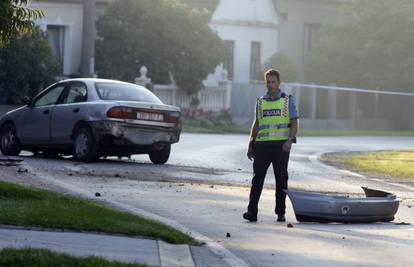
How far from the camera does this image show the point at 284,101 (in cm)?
1423

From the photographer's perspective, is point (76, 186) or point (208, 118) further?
point (208, 118)

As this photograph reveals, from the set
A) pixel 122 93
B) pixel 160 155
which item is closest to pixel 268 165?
pixel 122 93

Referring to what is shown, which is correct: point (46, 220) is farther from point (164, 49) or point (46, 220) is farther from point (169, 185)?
point (164, 49)

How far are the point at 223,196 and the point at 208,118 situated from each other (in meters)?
27.7

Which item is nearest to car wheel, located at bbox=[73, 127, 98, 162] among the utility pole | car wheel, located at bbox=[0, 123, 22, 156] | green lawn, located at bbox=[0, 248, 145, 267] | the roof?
car wheel, located at bbox=[0, 123, 22, 156]

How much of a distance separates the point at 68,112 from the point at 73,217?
9.41m

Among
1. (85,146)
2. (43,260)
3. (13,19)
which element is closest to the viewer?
(43,260)

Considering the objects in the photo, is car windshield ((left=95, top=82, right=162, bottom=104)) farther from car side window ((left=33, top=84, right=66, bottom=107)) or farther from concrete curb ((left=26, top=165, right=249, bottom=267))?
concrete curb ((left=26, top=165, right=249, bottom=267))

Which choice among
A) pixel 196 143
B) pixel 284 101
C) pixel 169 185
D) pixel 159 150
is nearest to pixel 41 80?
pixel 196 143

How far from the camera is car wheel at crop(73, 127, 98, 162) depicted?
68.0 feet

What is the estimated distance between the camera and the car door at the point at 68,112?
21188 mm

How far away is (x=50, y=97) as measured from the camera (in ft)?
73.3

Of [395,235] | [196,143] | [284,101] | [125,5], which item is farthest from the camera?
[125,5]

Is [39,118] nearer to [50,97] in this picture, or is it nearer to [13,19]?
[50,97]
